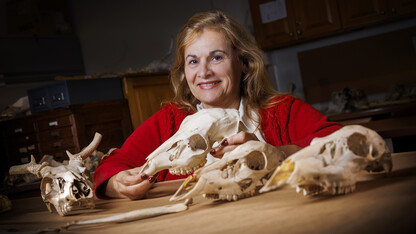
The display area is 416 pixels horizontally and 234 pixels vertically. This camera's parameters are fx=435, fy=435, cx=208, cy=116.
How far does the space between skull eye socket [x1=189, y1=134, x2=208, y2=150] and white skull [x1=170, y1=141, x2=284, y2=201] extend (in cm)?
13

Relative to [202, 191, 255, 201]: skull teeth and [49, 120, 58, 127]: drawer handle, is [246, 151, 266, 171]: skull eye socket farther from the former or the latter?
[49, 120, 58, 127]: drawer handle

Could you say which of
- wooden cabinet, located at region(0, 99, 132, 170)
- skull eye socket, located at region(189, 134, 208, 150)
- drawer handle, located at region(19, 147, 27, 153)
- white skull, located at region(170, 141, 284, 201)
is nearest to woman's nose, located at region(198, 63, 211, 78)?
skull eye socket, located at region(189, 134, 208, 150)

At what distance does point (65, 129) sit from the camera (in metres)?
3.96

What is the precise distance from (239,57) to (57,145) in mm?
2836

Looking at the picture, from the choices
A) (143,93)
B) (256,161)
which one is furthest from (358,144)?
(143,93)

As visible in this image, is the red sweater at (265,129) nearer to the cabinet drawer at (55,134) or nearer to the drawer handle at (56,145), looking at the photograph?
the cabinet drawer at (55,134)

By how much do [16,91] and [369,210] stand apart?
5297mm

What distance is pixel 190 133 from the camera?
106 centimetres

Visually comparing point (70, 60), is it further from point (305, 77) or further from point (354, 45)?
point (354, 45)

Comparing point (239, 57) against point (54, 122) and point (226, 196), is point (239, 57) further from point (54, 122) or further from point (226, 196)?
point (54, 122)

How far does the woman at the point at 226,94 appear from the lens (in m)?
1.58

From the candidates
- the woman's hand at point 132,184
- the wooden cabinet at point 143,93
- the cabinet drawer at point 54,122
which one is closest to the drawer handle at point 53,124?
the cabinet drawer at point 54,122

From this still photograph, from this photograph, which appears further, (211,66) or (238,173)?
(211,66)

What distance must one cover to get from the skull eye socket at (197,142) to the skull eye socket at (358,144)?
35 cm
